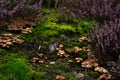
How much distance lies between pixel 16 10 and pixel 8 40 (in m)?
0.87

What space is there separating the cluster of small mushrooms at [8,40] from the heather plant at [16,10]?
367 mm

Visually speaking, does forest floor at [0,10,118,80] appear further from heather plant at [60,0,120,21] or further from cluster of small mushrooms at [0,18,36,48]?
heather plant at [60,0,120,21]

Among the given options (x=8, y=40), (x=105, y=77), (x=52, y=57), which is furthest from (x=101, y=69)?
(x=8, y=40)

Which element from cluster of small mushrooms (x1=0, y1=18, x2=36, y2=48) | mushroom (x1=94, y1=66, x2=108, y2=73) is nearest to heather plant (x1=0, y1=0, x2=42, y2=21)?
cluster of small mushrooms (x1=0, y1=18, x2=36, y2=48)

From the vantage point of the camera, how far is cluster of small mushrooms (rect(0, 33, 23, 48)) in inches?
154

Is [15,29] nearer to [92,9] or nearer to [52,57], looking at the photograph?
[52,57]

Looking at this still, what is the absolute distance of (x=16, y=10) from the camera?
15.3 ft

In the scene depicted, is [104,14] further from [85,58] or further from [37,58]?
[37,58]

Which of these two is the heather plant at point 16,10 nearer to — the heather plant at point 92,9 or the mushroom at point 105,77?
the heather plant at point 92,9

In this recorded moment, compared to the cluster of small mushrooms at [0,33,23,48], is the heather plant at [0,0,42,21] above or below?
above

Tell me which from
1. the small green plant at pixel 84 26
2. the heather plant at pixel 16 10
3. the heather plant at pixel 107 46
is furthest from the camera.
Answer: the small green plant at pixel 84 26

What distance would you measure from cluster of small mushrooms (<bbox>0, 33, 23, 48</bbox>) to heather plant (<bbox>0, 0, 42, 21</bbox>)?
14.5 inches

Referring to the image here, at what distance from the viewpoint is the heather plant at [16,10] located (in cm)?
442

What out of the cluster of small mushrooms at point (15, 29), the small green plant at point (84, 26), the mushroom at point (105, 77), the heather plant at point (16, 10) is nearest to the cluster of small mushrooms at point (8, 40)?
the cluster of small mushrooms at point (15, 29)
